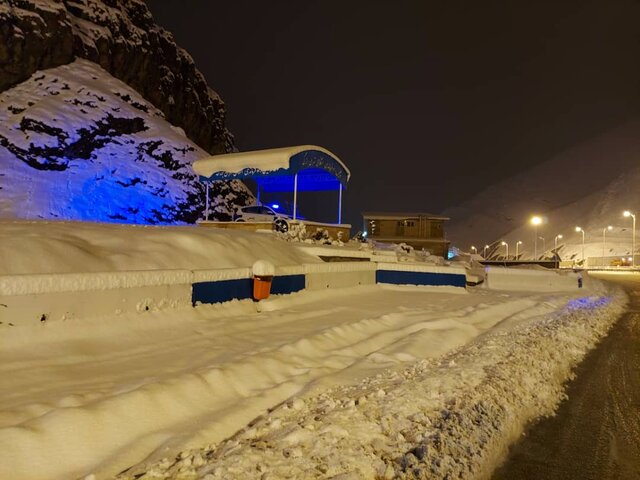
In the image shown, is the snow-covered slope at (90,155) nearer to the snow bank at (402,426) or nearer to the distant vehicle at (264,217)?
the distant vehicle at (264,217)

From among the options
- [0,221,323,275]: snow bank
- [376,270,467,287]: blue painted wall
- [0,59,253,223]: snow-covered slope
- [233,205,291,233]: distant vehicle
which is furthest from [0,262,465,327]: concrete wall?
[0,59,253,223]: snow-covered slope

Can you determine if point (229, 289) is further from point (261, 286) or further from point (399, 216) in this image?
point (399, 216)

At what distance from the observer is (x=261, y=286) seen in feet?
30.1

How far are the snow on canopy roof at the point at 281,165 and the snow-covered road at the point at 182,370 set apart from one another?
1047 cm

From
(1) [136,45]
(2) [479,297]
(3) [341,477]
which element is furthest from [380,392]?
(1) [136,45]

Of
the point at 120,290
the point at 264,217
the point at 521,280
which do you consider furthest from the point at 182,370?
the point at 521,280

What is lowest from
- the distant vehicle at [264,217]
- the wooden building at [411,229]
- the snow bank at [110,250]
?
the snow bank at [110,250]

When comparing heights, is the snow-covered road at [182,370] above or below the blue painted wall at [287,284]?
below

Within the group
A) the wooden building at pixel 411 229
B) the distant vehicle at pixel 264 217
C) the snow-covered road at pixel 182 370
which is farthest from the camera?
the wooden building at pixel 411 229

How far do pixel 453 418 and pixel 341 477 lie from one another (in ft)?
5.10

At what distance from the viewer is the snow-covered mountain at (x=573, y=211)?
8106 centimetres

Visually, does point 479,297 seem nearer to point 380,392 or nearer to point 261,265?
point 261,265

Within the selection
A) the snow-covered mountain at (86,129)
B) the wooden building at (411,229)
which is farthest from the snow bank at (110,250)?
the wooden building at (411,229)

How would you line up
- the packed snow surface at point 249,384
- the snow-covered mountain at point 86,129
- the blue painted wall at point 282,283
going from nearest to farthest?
the packed snow surface at point 249,384 < the blue painted wall at point 282,283 < the snow-covered mountain at point 86,129
